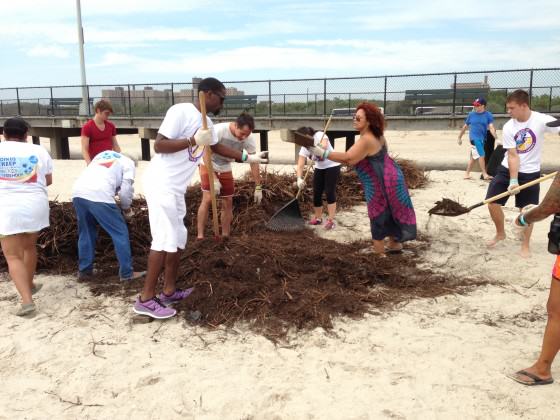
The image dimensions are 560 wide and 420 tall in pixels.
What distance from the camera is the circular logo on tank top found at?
196 inches

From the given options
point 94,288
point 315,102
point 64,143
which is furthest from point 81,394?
point 64,143

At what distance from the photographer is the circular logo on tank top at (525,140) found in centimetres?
497

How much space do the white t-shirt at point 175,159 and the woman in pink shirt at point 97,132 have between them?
8.30 feet

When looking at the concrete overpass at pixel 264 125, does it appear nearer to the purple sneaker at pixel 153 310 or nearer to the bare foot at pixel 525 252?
the bare foot at pixel 525 252

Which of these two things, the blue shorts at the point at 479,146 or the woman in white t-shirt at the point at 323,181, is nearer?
the woman in white t-shirt at the point at 323,181

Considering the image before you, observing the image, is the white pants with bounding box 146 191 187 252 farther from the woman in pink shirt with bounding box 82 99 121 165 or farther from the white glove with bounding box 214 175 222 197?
the woman in pink shirt with bounding box 82 99 121 165

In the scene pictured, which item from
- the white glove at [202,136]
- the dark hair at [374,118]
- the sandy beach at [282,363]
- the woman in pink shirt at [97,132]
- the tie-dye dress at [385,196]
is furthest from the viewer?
the woman in pink shirt at [97,132]

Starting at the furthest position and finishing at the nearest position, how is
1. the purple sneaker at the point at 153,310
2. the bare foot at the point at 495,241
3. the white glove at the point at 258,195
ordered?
the white glove at the point at 258,195
the bare foot at the point at 495,241
the purple sneaker at the point at 153,310

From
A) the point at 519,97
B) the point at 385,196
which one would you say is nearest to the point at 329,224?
the point at 385,196

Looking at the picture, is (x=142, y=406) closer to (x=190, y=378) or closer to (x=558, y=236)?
(x=190, y=378)

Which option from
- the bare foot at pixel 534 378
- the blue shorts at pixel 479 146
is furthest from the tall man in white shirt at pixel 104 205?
the blue shorts at pixel 479 146

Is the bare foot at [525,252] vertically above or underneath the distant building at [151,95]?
underneath

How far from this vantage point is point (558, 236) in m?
2.51

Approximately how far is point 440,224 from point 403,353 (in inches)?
145
